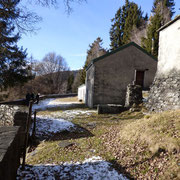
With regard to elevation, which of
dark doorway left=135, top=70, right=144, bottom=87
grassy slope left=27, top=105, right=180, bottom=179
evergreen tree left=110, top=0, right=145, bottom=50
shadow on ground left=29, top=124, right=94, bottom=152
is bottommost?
shadow on ground left=29, top=124, right=94, bottom=152

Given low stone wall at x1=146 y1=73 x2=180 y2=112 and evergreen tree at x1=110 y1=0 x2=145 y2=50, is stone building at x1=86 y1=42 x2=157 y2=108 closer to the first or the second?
low stone wall at x1=146 y1=73 x2=180 y2=112

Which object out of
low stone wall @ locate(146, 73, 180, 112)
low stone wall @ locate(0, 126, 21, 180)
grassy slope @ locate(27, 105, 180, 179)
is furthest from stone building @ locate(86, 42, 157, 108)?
low stone wall @ locate(0, 126, 21, 180)

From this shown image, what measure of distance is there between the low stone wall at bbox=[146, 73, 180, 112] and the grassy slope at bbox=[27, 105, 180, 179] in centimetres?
276

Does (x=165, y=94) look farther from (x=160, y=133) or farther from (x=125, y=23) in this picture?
(x=125, y=23)

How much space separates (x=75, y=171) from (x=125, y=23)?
4237cm

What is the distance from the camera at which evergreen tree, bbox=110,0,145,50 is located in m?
38.2

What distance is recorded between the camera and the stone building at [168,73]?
8.83m

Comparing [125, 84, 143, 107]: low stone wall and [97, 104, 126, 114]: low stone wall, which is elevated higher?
[125, 84, 143, 107]: low stone wall

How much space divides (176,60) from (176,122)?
5.11m

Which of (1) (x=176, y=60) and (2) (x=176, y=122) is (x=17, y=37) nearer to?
(1) (x=176, y=60)

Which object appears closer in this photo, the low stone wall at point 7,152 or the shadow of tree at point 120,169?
the low stone wall at point 7,152

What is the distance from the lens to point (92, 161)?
15.9 ft

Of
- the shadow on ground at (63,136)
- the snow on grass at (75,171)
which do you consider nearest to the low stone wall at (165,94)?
the shadow on ground at (63,136)

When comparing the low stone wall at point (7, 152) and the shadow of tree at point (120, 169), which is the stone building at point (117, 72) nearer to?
the shadow of tree at point (120, 169)
